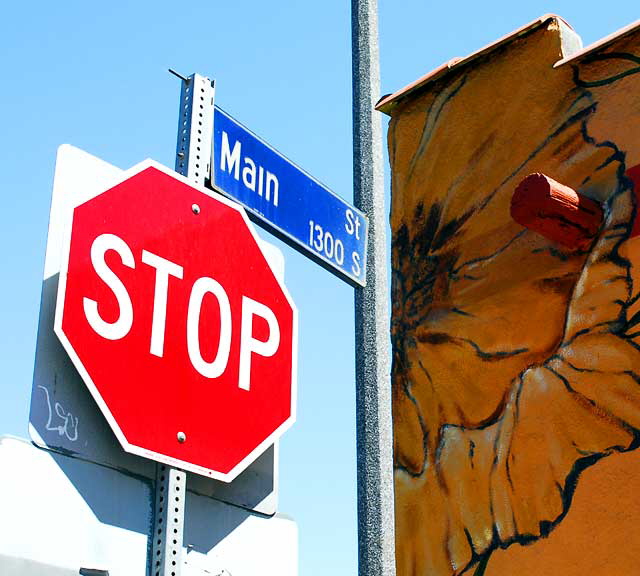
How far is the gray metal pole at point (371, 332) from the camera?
4598 millimetres

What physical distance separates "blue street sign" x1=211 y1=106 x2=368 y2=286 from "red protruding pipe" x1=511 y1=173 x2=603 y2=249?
1076 millimetres

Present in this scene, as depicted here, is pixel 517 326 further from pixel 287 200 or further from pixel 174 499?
pixel 174 499

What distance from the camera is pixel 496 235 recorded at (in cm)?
408

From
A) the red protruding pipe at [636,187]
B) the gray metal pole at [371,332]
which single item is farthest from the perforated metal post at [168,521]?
the gray metal pole at [371,332]

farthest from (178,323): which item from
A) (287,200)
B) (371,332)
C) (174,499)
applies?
(371,332)

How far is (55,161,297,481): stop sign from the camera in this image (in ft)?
7.78

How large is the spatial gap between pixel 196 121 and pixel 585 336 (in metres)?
1.58

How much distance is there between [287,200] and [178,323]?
178 centimetres

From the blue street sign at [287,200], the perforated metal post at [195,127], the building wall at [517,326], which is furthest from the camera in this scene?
the blue street sign at [287,200]

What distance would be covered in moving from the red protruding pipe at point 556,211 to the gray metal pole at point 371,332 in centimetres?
156

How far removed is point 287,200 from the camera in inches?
170

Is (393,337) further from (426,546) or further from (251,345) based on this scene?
(251,345)

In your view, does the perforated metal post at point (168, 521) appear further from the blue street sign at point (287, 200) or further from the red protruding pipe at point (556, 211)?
the red protruding pipe at point (556, 211)

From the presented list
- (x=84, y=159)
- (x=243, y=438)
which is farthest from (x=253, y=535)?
(x=84, y=159)
